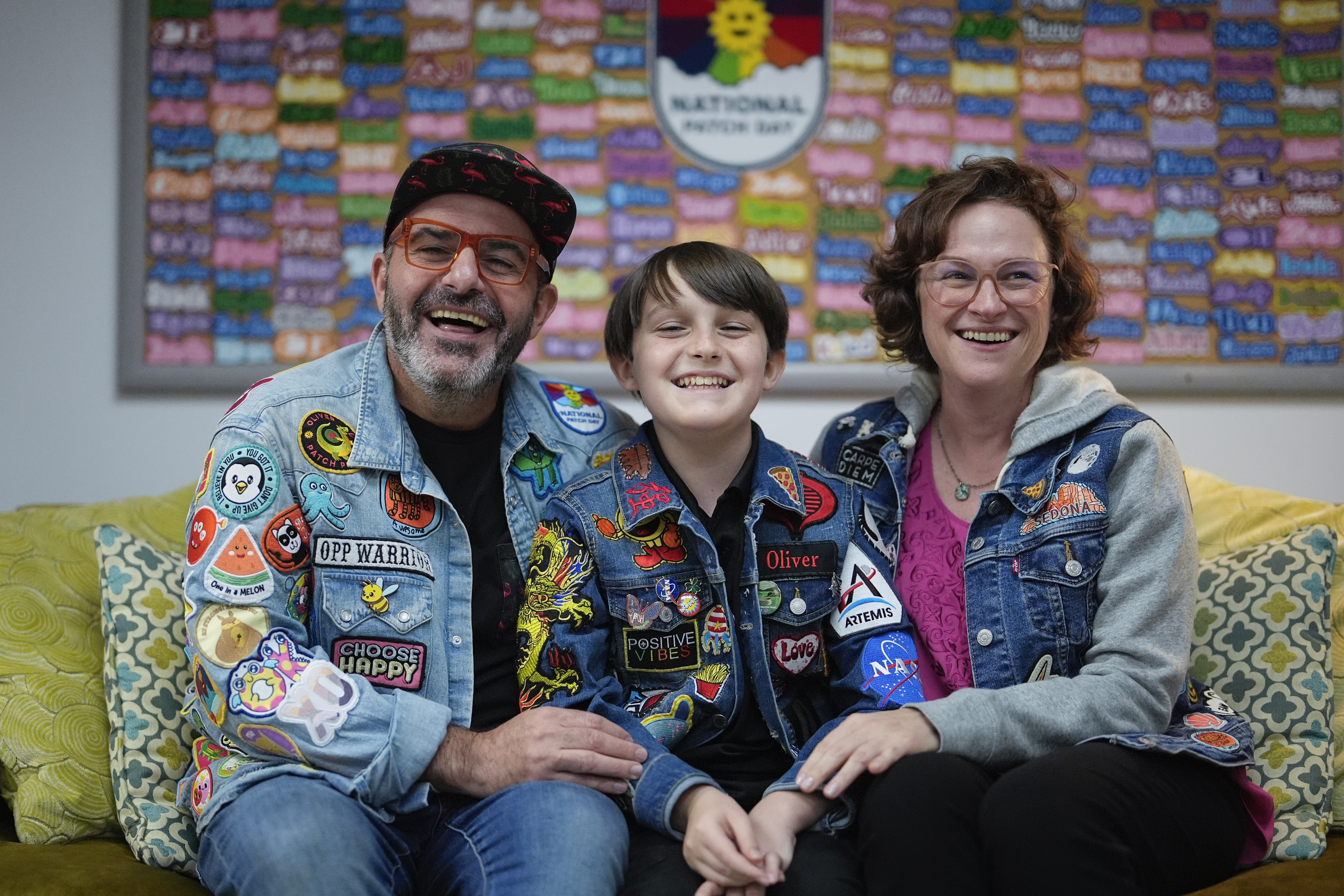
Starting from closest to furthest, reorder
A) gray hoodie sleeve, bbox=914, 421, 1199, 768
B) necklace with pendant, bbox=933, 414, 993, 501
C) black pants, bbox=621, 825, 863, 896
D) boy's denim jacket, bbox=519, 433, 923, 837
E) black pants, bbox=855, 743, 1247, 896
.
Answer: black pants, bbox=855, 743, 1247, 896 < black pants, bbox=621, 825, 863, 896 < gray hoodie sleeve, bbox=914, 421, 1199, 768 < boy's denim jacket, bbox=519, 433, 923, 837 < necklace with pendant, bbox=933, 414, 993, 501

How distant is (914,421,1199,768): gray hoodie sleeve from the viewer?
4.91 ft

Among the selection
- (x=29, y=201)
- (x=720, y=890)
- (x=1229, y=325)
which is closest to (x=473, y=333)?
(x=720, y=890)

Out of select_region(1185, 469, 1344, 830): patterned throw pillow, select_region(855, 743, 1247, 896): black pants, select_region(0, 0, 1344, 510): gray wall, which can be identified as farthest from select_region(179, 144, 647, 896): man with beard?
select_region(1185, 469, 1344, 830): patterned throw pillow

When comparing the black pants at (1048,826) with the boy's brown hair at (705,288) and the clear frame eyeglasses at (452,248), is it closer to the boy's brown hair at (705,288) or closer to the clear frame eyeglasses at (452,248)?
the boy's brown hair at (705,288)

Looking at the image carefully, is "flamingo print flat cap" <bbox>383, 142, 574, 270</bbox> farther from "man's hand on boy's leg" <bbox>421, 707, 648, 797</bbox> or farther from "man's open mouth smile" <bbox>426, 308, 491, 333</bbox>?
"man's hand on boy's leg" <bbox>421, 707, 648, 797</bbox>

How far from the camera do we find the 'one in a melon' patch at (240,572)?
152cm

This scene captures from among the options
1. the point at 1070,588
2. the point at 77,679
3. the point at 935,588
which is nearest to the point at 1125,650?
the point at 1070,588

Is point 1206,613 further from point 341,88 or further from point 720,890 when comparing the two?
point 341,88

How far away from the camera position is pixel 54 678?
1811 millimetres

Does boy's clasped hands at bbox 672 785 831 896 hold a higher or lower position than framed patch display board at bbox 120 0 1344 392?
lower

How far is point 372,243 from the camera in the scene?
2678mm

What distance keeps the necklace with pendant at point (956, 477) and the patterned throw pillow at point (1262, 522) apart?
19.5 inches

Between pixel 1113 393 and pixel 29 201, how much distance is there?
270cm

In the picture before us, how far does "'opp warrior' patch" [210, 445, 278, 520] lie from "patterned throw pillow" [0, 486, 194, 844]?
545 millimetres
